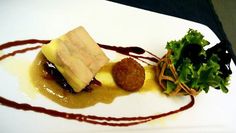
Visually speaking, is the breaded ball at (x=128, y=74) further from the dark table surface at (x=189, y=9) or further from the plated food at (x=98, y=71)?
the dark table surface at (x=189, y=9)

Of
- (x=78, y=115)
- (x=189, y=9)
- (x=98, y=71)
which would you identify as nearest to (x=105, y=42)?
(x=98, y=71)

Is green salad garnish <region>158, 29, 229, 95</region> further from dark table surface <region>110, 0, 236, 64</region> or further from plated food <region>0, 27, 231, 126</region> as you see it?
→ dark table surface <region>110, 0, 236, 64</region>

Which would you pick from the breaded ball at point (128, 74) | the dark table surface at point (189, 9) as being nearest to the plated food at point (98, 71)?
the breaded ball at point (128, 74)

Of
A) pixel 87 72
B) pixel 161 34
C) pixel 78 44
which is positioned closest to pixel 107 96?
pixel 87 72

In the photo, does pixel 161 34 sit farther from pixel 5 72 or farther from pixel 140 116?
pixel 5 72

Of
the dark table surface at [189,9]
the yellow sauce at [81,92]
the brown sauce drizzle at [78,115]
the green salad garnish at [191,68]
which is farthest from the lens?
the dark table surface at [189,9]

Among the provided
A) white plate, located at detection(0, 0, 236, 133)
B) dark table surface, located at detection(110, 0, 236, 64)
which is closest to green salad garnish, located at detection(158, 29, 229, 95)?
white plate, located at detection(0, 0, 236, 133)
